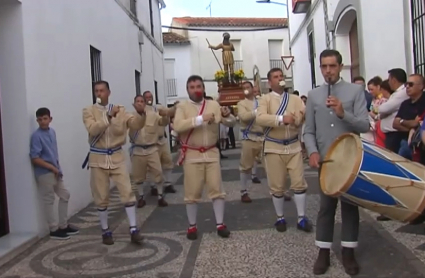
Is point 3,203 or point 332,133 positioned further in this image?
point 3,203

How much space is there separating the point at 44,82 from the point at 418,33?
5937 millimetres

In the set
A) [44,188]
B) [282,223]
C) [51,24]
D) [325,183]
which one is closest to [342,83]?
[325,183]

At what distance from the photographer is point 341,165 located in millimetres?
3961

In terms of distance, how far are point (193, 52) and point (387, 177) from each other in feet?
87.9

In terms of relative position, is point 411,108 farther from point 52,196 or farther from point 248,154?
point 52,196

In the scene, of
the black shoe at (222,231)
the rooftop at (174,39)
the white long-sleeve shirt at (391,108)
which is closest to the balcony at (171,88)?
the rooftop at (174,39)

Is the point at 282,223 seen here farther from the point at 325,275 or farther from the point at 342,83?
the point at 342,83

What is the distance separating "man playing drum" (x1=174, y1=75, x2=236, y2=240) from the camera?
18.7 feet

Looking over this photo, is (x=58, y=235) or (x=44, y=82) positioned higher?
(x=44, y=82)

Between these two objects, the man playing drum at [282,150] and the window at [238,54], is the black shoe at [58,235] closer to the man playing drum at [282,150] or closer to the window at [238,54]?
the man playing drum at [282,150]

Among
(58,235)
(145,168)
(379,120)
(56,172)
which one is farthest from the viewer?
(145,168)

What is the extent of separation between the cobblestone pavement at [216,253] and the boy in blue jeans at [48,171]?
9.2 inches

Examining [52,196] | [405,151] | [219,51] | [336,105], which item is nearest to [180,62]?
[219,51]

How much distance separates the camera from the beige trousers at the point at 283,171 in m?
5.78
